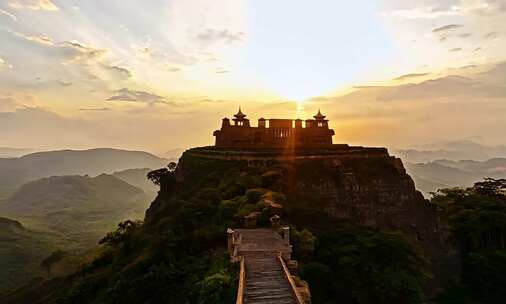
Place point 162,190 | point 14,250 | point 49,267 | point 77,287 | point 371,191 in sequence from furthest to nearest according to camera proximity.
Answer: point 14,250 < point 49,267 < point 162,190 < point 371,191 < point 77,287

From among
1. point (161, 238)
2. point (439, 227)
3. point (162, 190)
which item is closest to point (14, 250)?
point (162, 190)

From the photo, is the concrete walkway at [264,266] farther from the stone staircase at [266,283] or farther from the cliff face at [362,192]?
the cliff face at [362,192]

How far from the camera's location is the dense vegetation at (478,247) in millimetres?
43156

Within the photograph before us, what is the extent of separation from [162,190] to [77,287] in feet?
88.3

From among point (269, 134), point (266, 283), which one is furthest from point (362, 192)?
point (266, 283)

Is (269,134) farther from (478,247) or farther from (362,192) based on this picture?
→ (478,247)

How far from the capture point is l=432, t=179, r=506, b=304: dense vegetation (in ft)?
142

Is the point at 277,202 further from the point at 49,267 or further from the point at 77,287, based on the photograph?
the point at 49,267

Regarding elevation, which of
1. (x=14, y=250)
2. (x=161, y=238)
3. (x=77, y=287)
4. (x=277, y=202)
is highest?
(x=277, y=202)

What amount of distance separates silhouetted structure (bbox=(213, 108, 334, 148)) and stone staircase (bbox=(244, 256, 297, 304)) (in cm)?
4672

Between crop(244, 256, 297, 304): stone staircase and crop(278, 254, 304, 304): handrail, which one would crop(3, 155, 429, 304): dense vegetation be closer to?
crop(244, 256, 297, 304): stone staircase

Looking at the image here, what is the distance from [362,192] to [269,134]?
2493 cm

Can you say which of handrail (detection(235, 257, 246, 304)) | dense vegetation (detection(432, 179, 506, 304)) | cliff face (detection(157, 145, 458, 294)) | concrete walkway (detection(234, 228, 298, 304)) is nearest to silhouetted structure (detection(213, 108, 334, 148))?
cliff face (detection(157, 145, 458, 294))

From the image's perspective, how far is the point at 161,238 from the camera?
35000mm
